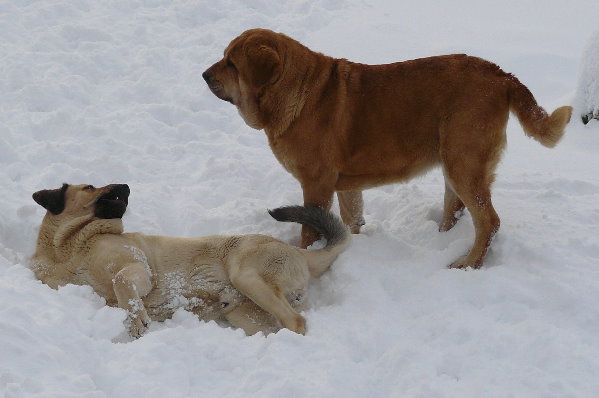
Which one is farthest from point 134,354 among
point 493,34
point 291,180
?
point 493,34

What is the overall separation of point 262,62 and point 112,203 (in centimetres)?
187

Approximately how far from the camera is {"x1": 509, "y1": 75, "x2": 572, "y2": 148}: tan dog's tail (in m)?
5.18

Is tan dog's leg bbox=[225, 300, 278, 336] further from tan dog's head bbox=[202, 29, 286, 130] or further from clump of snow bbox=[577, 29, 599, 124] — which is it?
clump of snow bbox=[577, 29, 599, 124]

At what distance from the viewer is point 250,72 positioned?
5602 millimetres

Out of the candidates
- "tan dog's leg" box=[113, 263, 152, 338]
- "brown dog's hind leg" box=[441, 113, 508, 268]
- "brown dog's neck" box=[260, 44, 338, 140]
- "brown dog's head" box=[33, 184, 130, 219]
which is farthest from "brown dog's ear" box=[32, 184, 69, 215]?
"brown dog's hind leg" box=[441, 113, 508, 268]

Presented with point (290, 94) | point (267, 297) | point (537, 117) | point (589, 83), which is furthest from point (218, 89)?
point (589, 83)

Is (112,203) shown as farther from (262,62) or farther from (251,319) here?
(262,62)

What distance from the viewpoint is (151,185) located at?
22.9ft

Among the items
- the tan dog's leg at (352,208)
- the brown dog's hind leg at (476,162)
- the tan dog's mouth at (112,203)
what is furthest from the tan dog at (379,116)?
the tan dog's mouth at (112,203)

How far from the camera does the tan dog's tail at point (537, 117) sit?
5184 millimetres

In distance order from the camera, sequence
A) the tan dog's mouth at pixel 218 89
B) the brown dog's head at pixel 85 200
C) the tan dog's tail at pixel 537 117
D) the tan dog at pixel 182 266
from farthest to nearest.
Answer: the tan dog's mouth at pixel 218 89, the brown dog's head at pixel 85 200, the tan dog's tail at pixel 537 117, the tan dog at pixel 182 266

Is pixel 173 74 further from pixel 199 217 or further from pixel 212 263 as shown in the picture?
pixel 212 263

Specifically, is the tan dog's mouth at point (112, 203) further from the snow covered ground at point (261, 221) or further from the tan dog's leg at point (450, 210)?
the tan dog's leg at point (450, 210)

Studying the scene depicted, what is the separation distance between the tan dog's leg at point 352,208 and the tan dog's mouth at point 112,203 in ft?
6.92
